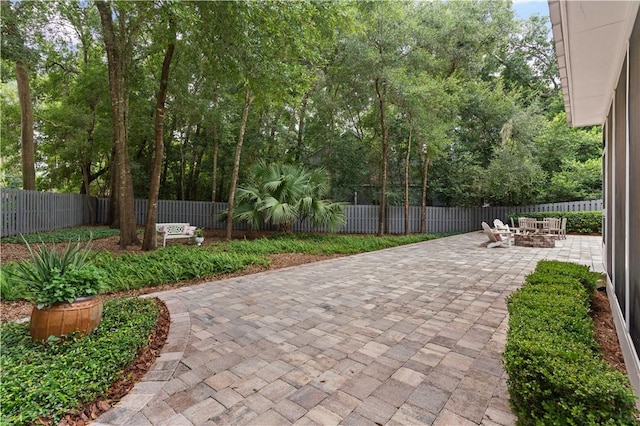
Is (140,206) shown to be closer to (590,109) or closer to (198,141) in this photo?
(198,141)

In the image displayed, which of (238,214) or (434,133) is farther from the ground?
(434,133)

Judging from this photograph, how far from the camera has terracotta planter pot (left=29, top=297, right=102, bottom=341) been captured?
2.36 metres

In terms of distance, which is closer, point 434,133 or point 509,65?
point 434,133

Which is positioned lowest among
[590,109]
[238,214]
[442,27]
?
[238,214]

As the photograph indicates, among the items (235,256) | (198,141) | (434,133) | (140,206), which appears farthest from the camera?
(140,206)

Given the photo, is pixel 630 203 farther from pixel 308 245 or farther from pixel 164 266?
pixel 308 245

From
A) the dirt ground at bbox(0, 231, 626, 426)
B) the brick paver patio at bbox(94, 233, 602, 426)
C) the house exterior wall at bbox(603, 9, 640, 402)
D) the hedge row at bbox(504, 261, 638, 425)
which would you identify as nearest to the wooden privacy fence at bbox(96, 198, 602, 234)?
the dirt ground at bbox(0, 231, 626, 426)

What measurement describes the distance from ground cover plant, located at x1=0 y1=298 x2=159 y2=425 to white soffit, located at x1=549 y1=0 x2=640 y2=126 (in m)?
3.99

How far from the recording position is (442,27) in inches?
437

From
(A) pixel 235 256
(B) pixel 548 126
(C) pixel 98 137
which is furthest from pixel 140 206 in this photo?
(B) pixel 548 126

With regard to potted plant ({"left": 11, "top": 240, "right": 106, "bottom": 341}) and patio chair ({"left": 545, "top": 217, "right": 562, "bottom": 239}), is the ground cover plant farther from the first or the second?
patio chair ({"left": 545, "top": 217, "right": 562, "bottom": 239})

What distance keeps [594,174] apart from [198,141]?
15398mm

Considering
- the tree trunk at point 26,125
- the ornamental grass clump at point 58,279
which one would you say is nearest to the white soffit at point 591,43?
the ornamental grass clump at point 58,279

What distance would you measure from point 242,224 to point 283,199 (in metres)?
3.66
